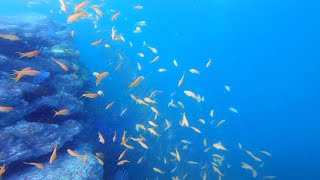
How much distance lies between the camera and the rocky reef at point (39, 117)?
745cm

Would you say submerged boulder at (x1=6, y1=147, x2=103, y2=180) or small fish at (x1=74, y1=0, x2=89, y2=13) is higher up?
small fish at (x1=74, y1=0, x2=89, y2=13)

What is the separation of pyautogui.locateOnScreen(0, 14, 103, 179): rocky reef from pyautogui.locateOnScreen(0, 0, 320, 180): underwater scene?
0.04 meters

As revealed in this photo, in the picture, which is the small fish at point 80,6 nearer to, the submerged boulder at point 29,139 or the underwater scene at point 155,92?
the underwater scene at point 155,92

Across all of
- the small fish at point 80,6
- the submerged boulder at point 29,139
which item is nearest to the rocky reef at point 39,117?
the submerged boulder at point 29,139

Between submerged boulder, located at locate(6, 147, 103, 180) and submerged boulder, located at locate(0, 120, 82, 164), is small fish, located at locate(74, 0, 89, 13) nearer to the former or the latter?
submerged boulder, located at locate(0, 120, 82, 164)

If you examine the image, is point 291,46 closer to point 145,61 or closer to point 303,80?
point 303,80

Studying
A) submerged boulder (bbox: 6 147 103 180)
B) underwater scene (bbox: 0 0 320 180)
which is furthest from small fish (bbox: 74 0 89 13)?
submerged boulder (bbox: 6 147 103 180)

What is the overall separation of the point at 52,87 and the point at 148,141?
7.19m

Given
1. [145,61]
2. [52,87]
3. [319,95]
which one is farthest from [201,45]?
[52,87]

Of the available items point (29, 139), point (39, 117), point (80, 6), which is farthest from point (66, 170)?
point (80, 6)

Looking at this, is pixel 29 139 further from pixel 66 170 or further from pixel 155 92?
pixel 155 92

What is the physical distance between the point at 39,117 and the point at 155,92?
4.31 metres

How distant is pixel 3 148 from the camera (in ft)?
23.2

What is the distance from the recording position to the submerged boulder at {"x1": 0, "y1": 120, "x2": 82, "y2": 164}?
717cm
